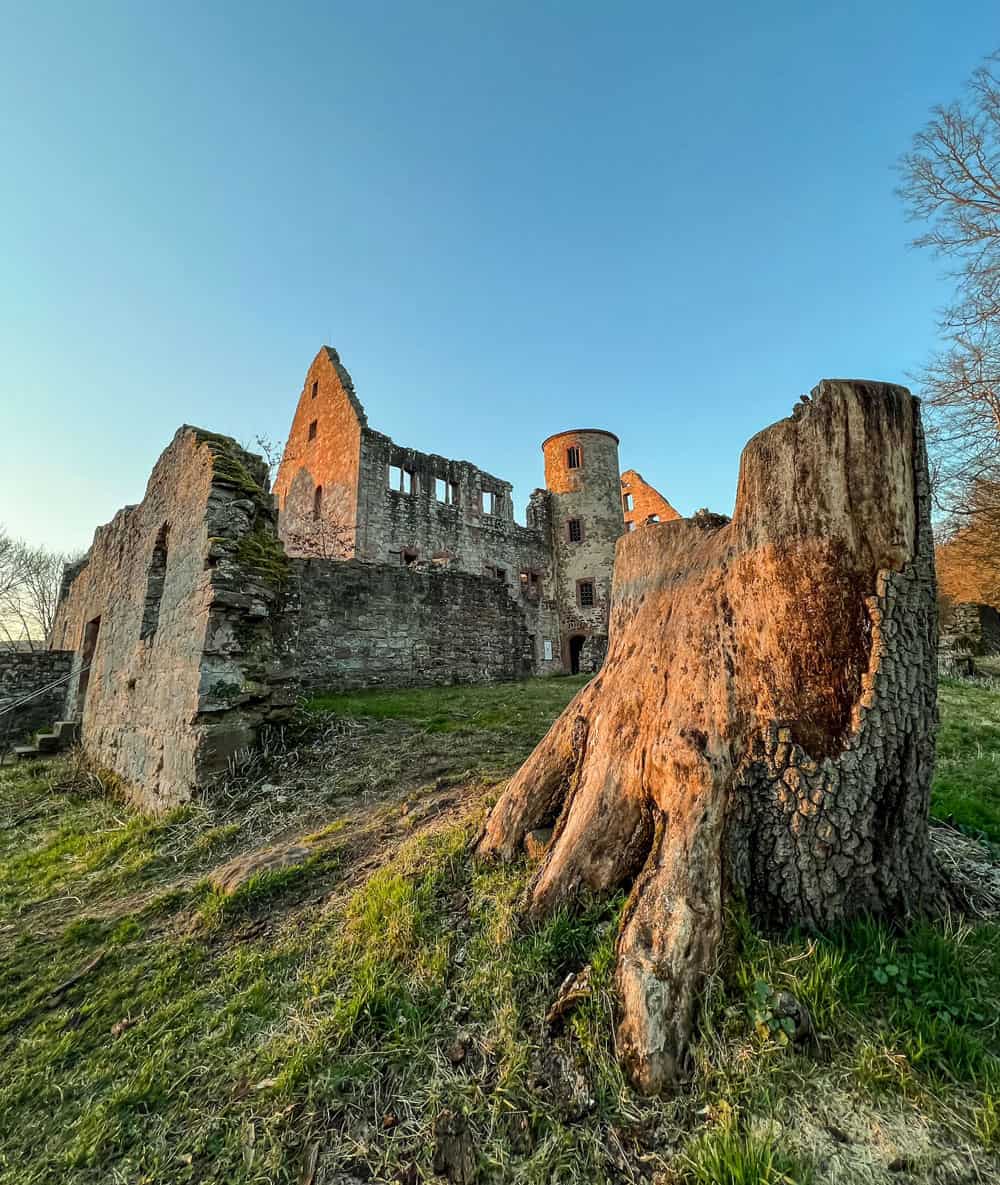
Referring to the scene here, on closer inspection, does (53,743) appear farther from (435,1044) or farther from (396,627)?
(435,1044)

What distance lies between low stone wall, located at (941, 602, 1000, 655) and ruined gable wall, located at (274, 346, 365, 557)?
58.4ft

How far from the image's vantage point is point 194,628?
5.74m

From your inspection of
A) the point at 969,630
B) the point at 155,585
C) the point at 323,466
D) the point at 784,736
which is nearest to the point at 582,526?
the point at 323,466

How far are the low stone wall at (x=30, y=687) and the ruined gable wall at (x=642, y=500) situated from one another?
2643cm

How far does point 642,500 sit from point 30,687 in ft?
96.1

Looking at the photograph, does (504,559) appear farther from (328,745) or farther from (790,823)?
(790,823)

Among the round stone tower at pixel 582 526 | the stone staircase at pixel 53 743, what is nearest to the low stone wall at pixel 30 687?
the stone staircase at pixel 53 743

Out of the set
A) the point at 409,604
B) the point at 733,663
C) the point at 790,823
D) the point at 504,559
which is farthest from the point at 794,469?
the point at 504,559

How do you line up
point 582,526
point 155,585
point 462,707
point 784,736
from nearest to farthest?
1. point 784,736
2. point 155,585
3. point 462,707
4. point 582,526

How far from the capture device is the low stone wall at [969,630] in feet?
46.2

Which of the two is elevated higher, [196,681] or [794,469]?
[794,469]

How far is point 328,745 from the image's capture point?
237 inches

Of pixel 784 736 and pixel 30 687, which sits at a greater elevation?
pixel 784 736

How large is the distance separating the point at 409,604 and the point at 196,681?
7.40m
